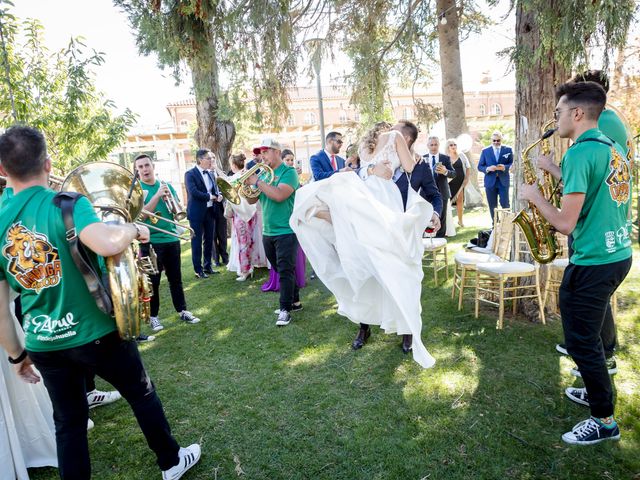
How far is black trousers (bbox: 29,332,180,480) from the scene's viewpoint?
7.31 feet

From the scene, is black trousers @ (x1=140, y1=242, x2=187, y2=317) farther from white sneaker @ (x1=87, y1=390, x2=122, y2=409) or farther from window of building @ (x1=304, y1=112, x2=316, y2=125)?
window of building @ (x1=304, y1=112, x2=316, y2=125)

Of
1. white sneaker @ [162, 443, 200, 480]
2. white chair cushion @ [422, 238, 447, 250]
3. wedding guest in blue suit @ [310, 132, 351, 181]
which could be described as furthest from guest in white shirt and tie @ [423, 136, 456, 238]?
white sneaker @ [162, 443, 200, 480]

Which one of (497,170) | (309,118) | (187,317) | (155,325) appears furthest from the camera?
(309,118)

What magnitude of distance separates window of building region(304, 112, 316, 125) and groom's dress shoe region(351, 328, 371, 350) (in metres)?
46.6

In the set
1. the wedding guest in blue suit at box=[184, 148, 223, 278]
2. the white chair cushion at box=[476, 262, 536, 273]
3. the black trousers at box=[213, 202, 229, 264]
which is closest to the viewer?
the white chair cushion at box=[476, 262, 536, 273]

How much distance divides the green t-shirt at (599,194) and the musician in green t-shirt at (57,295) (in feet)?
8.33

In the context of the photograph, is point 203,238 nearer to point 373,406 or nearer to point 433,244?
point 433,244

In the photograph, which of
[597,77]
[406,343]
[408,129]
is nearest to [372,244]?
Answer: [406,343]

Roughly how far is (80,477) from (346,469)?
154cm

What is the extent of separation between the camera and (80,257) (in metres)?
2.12

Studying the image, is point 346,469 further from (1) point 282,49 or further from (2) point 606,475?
(1) point 282,49

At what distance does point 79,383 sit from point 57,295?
0.53m

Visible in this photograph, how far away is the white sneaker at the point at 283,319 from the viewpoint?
5297 mm

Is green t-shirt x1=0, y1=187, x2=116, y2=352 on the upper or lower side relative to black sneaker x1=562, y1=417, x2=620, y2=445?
upper
